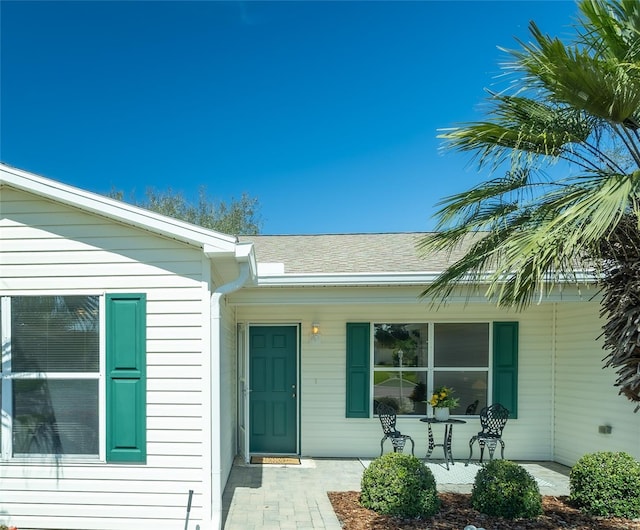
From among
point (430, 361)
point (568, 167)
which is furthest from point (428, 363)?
point (568, 167)

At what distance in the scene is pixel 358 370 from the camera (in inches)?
279

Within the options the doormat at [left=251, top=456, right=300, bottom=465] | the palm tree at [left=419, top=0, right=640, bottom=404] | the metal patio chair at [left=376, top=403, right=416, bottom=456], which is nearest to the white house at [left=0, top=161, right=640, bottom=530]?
the palm tree at [left=419, top=0, right=640, bottom=404]

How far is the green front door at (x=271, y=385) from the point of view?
717 centimetres

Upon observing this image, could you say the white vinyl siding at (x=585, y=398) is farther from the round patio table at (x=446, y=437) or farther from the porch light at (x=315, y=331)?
the porch light at (x=315, y=331)

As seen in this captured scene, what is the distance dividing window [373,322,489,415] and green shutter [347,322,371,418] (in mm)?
168

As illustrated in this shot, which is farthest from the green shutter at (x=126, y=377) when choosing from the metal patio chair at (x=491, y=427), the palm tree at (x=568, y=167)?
the metal patio chair at (x=491, y=427)

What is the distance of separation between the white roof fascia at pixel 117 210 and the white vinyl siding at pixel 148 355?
0.51 ft

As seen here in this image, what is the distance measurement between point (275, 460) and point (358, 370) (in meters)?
1.82

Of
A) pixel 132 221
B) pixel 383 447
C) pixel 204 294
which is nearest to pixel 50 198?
pixel 132 221

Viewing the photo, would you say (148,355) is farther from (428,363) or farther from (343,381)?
(428,363)

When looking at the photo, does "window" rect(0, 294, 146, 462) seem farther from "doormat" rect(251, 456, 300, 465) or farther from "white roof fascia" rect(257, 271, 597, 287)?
"doormat" rect(251, 456, 300, 465)

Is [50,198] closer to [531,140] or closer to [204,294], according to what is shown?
[204,294]

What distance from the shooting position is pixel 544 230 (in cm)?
287

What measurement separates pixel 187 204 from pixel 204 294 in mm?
24064
